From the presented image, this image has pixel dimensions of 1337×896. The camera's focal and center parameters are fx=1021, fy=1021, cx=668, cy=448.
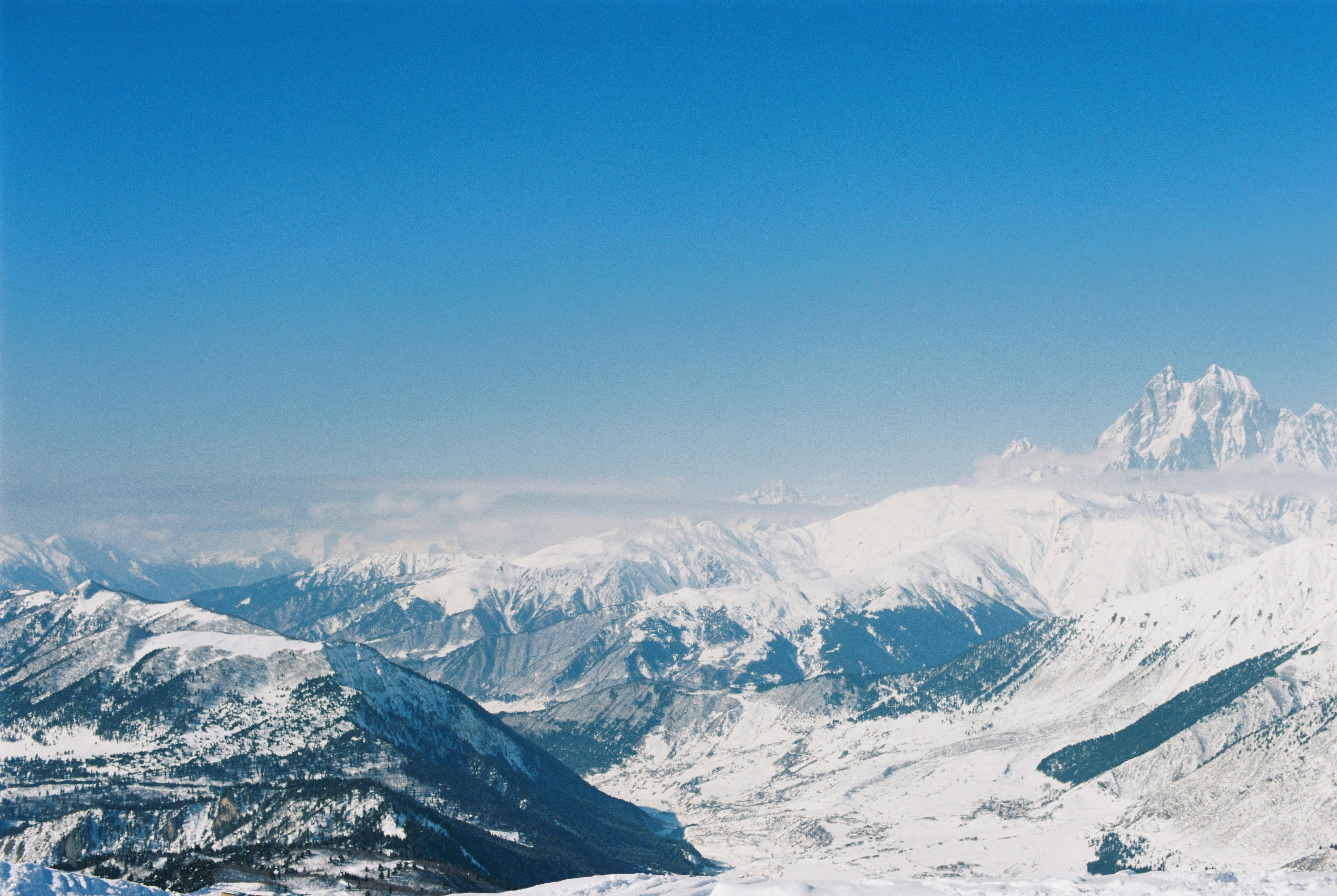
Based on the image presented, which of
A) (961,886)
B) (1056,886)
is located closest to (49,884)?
(961,886)

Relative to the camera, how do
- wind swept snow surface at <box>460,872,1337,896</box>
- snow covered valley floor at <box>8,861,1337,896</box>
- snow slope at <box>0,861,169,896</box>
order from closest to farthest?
wind swept snow surface at <box>460,872,1337,896</box> → snow covered valley floor at <box>8,861,1337,896</box> → snow slope at <box>0,861,169,896</box>

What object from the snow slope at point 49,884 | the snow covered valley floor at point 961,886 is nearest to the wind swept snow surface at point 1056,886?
the snow covered valley floor at point 961,886

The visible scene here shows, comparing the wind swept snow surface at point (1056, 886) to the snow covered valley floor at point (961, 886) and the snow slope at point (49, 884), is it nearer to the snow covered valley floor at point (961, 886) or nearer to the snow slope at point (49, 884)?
the snow covered valley floor at point (961, 886)

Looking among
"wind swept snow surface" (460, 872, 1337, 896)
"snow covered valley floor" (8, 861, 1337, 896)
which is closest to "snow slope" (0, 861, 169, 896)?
"snow covered valley floor" (8, 861, 1337, 896)

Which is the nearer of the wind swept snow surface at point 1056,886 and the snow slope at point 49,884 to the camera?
the wind swept snow surface at point 1056,886

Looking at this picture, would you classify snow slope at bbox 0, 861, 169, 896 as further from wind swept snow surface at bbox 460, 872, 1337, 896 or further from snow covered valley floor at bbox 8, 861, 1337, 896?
wind swept snow surface at bbox 460, 872, 1337, 896

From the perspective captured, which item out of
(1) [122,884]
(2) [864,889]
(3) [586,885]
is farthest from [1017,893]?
(1) [122,884]

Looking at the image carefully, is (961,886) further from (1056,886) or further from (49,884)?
(49,884)

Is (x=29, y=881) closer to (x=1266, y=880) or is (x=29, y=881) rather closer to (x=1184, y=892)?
(x=1184, y=892)

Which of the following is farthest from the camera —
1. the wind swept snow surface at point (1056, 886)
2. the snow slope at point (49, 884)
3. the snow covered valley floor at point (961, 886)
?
the snow slope at point (49, 884)

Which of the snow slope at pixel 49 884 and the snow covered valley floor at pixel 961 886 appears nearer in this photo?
the snow covered valley floor at pixel 961 886

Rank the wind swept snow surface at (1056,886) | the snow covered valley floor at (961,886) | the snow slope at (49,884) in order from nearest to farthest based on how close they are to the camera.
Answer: the wind swept snow surface at (1056,886)
the snow covered valley floor at (961,886)
the snow slope at (49,884)
